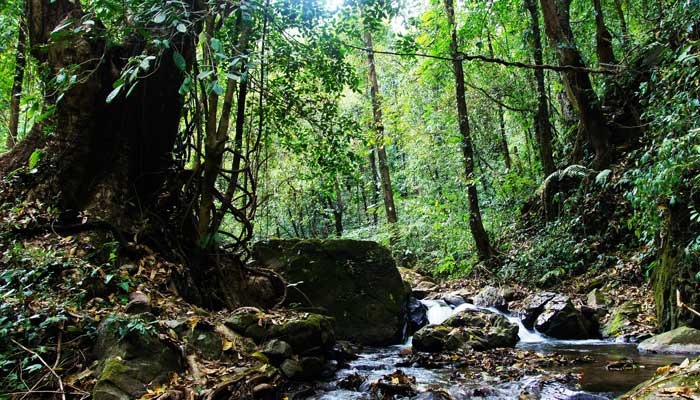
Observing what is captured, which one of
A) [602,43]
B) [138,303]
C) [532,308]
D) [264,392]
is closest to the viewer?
[264,392]

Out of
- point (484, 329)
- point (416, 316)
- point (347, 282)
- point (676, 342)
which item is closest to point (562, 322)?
point (484, 329)

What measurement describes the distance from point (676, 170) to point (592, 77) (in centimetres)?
964

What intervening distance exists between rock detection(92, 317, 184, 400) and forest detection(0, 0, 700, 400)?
17 millimetres

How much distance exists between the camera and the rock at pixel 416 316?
29.4 ft

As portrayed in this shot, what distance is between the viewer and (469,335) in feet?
23.8

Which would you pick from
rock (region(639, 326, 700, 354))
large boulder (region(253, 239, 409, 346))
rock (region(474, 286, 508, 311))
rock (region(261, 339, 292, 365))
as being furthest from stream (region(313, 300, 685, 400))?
rock (region(474, 286, 508, 311))

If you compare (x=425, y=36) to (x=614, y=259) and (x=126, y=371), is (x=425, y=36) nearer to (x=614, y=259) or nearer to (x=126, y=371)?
(x=614, y=259)

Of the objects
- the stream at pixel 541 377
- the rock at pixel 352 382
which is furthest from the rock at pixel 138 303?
the rock at pixel 352 382

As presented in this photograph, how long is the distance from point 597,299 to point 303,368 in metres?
6.06

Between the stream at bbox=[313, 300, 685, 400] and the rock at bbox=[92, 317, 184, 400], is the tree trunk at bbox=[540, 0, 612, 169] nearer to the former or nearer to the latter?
the stream at bbox=[313, 300, 685, 400]

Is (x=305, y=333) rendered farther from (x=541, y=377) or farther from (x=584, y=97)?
(x=584, y=97)

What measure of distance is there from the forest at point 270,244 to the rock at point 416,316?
9 cm

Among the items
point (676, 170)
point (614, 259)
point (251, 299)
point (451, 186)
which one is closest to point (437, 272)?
point (451, 186)

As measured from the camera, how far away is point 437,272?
15.5 m
